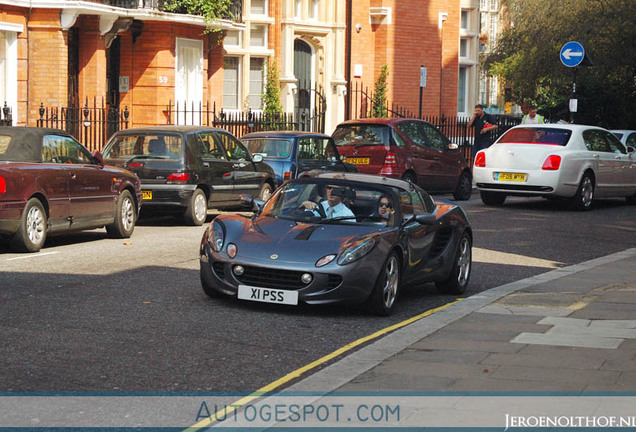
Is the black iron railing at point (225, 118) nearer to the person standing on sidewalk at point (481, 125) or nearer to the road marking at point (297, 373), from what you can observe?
the person standing on sidewalk at point (481, 125)

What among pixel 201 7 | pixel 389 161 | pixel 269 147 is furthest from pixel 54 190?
pixel 201 7

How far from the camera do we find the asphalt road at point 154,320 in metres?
7.36

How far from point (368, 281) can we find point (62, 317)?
8.30 feet

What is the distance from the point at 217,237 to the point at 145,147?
7.81 metres

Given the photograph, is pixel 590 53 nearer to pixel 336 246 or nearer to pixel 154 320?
pixel 336 246

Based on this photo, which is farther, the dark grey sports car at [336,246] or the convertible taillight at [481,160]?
the convertible taillight at [481,160]

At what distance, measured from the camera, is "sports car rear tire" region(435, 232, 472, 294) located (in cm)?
1132

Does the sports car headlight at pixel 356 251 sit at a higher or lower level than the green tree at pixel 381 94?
lower

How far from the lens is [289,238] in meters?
9.94

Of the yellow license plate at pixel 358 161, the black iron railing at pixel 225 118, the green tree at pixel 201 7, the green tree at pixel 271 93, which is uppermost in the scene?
the green tree at pixel 201 7

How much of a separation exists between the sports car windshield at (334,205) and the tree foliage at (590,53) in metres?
22.4

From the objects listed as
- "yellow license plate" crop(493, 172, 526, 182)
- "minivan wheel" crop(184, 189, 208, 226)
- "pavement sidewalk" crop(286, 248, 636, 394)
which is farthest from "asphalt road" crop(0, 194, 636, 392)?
"yellow license plate" crop(493, 172, 526, 182)

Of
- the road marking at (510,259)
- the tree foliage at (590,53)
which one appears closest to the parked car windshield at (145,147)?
the road marking at (510,259)

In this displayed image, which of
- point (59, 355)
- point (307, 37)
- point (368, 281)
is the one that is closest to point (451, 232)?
point (368, 281)
